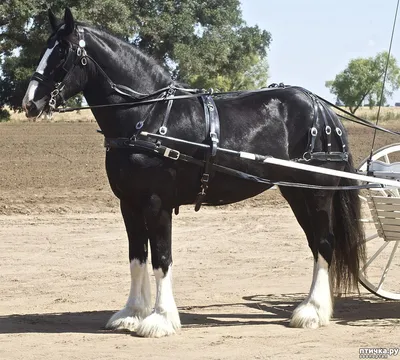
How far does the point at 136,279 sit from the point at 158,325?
57 cm

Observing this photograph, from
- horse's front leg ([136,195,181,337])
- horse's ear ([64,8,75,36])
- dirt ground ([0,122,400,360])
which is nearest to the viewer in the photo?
dirt ground ([0,122,400,360])

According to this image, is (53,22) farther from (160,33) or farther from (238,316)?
(160,33)

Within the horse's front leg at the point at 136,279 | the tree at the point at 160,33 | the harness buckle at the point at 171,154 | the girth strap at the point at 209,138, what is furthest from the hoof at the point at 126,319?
the tree at the point at 160,33

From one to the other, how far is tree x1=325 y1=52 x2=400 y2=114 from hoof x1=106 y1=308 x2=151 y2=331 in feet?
215

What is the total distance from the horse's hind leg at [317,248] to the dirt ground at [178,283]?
0.63 ft

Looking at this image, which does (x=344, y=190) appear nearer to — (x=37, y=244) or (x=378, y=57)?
(x=37, y=244)

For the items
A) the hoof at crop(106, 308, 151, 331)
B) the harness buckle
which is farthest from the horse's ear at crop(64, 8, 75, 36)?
the hoof at crop(106, 308, 151, 331)

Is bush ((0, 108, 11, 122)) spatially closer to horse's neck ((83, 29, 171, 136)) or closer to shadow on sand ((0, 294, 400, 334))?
shadow on sand ((0, 294, 400, 334))

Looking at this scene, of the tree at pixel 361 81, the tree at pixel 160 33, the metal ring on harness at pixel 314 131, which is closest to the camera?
the metal ring on harness at pixel 314 131

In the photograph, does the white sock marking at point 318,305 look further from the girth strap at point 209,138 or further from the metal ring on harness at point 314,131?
the girth strap at point 209,138

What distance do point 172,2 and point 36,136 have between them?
1662cm

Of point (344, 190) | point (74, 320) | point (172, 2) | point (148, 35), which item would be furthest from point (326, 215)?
point (172, 2)

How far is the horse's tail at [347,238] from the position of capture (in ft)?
25.1

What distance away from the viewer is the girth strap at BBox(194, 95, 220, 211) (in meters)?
6.84
